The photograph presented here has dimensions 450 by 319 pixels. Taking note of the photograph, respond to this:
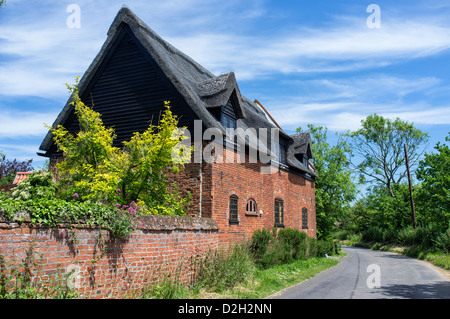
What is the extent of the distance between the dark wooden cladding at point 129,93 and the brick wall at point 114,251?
507cm

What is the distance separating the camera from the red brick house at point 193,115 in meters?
13.0

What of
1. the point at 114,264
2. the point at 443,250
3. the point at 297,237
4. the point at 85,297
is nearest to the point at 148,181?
the point at 114,264

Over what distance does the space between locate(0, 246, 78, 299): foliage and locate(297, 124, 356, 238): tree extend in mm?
28704

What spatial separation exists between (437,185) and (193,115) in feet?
64.6

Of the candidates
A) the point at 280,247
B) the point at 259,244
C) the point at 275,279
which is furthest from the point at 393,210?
the point at 275,279

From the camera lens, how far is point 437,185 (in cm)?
2486

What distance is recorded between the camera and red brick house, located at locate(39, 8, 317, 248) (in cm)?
1297

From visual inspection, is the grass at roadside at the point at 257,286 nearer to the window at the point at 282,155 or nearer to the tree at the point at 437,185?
the window at the point at 282,155

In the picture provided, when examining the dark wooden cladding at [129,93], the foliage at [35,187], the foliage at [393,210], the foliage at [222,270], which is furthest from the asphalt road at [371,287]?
the foliage at [393,210]

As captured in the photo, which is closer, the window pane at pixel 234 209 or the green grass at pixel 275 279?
the green grass at pixel 275 279

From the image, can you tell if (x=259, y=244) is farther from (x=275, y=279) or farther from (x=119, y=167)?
(x=119, y=167)

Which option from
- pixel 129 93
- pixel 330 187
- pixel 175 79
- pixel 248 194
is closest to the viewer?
pixel 175 79
